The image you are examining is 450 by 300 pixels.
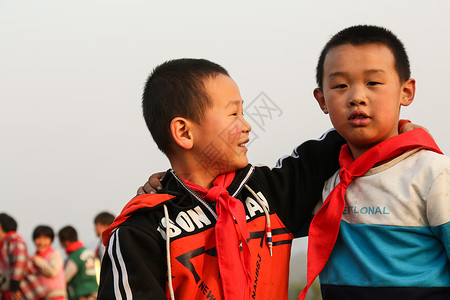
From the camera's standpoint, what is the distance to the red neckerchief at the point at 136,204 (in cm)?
229

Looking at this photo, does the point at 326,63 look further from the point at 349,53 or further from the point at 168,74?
the point at 168,74

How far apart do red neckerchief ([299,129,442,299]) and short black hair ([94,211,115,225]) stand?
19.6 ft

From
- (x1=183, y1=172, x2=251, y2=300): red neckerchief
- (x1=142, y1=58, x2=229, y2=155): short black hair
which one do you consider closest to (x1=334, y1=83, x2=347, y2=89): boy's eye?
(x1=142, y1=58, x2=229, y2=155): short black hair

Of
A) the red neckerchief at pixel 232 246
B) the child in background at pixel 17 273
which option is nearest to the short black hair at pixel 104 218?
the child in background at pixel 17 273

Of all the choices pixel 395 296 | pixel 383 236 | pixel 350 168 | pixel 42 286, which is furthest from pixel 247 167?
pixel 42 286

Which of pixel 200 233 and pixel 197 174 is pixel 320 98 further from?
pixel 200 233

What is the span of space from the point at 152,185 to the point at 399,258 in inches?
43.8

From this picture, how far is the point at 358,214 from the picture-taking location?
228cm

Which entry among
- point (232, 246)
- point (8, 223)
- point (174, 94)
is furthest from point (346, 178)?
point (8, 223)

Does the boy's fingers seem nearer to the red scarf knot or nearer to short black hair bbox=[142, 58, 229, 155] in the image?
short black hair bbox=[142, 58, 229, 155]

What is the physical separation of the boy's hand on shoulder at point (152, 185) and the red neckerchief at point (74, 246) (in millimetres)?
5717

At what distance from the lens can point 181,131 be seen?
2.47 meters

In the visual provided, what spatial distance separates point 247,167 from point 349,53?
26.2 inches

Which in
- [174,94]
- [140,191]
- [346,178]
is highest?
[174,94]
